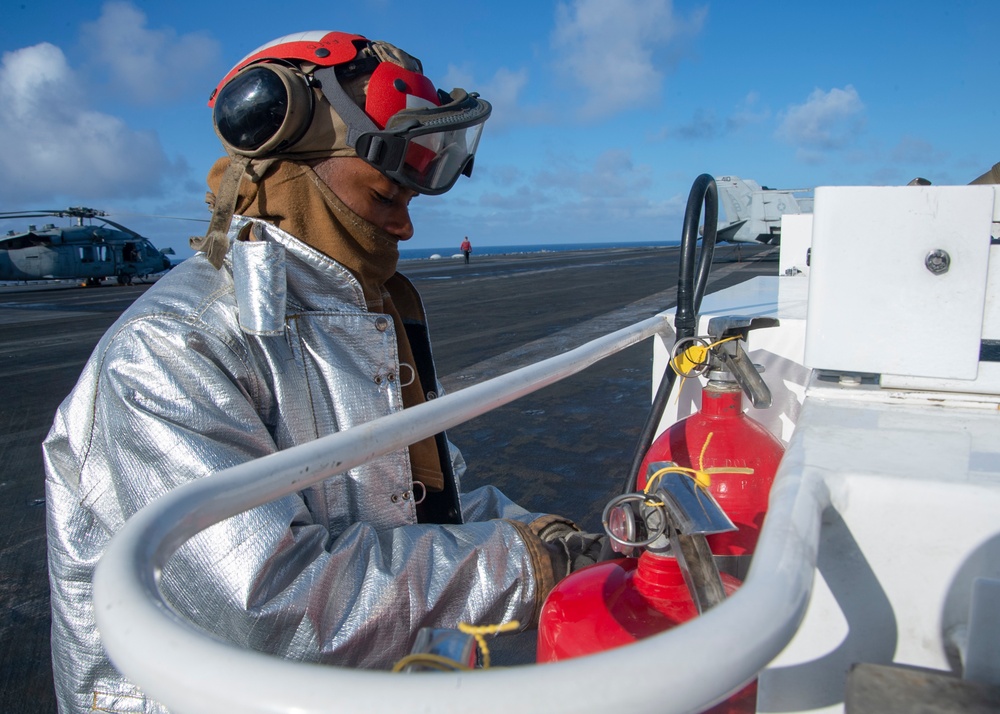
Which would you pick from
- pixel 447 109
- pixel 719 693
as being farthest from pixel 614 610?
pixel 447 109

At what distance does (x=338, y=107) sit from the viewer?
1.63 m

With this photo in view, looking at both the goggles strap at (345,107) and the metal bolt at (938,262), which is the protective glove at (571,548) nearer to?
the metal bolt at (938,262)

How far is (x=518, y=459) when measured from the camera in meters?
4.22

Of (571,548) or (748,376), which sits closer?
(748,376)

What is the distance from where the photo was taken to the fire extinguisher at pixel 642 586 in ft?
3.03

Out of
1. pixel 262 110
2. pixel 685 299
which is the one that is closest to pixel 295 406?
pixel 262 110

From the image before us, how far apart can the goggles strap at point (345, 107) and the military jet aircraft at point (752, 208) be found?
33.7 meters

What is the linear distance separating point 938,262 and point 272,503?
3.60 feet

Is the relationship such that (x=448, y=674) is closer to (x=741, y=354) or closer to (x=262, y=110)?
(x=741, y=354)

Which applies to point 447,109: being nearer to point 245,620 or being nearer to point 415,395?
point 415,395

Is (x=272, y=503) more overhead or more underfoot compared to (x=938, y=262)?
more underfoot

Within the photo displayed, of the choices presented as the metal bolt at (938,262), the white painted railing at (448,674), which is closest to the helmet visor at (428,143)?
the metal bolt at (938,262)

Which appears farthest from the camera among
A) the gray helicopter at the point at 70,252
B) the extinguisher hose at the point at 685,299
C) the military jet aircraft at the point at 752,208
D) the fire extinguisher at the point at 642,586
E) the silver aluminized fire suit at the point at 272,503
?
the military jet aircraft at the point at 752,208

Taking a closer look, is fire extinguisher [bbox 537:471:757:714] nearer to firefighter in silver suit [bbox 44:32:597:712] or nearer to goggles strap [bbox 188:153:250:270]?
firefighter in silver suit [bbox 44:32:597:712]
